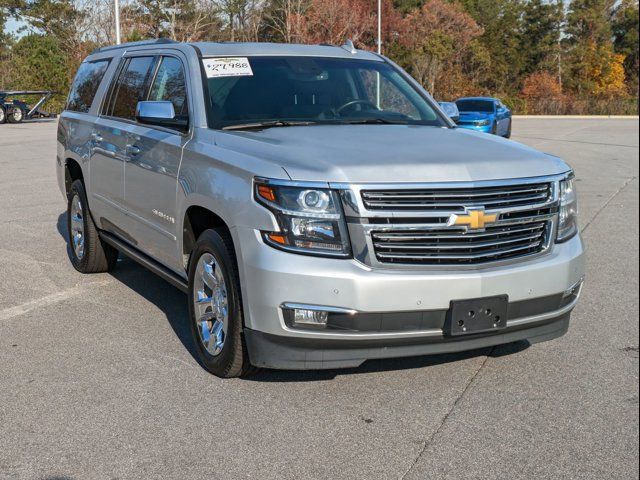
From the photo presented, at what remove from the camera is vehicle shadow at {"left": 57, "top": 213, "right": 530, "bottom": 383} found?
15.5 ft

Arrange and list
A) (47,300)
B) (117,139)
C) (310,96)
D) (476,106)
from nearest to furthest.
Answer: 1. (310,96)
2. (117,139)
3. (47,300)
4. (476,106)

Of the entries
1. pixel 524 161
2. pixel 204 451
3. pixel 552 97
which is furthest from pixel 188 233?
pixel 552 97

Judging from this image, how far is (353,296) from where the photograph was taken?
156 inches

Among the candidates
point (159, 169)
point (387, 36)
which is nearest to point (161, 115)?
→ point (159, 169)

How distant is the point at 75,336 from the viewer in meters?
5.53

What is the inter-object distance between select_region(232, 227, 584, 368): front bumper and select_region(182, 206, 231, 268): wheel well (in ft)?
1.94

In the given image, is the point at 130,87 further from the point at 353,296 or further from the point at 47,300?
the point at 353,296

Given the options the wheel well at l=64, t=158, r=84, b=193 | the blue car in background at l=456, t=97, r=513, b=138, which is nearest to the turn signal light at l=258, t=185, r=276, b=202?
the wheel well at l=64, t=158, r=84, b=193

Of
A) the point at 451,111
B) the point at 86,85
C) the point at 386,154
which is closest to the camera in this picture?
the point at 386,154

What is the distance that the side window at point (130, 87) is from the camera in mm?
6148

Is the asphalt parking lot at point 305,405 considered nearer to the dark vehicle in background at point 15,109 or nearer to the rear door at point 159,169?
the rear door at point 159,169

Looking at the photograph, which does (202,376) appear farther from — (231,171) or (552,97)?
(552,97)

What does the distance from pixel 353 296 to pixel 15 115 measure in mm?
31835

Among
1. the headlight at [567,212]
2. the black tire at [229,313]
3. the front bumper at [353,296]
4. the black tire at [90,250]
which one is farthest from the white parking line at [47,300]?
the headlight at [567,212]
